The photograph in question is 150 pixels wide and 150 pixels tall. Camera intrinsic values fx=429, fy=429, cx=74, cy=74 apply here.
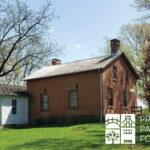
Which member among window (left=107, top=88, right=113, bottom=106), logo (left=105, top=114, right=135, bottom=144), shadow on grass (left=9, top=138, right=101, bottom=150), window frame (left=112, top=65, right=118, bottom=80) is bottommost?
shadow on grass (left=9, top=138, right=101, bottom=150)

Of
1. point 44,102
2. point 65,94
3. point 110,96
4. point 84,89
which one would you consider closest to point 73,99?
point 65,94

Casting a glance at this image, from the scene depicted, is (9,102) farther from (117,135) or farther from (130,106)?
(117,135)

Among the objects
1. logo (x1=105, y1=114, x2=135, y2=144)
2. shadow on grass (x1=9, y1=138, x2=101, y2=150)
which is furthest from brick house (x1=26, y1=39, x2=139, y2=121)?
logo (x1=105, y1=114, x2=135, y2=144)

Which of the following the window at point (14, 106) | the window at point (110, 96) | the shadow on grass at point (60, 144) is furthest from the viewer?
the window at point (14, 106)

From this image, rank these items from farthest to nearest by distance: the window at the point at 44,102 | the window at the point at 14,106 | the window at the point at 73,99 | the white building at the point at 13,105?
1. the window at the point at 44,102
2. the window at the point at 14,106
3. the white building at the point at 13,105
4. the window at the point at 73,99

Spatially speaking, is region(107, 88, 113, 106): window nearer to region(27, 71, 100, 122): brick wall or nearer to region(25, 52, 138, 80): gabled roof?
region(27, 71, 100, 122): brick wall

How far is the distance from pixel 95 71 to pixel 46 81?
6445 millimetres

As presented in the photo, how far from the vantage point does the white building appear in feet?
135

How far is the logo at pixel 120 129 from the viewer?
17141 mm

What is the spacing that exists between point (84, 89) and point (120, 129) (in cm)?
2280

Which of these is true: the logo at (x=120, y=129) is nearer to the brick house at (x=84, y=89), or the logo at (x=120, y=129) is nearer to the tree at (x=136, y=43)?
the brick house at (x=84, y=89)

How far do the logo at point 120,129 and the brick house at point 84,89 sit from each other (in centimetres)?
2004

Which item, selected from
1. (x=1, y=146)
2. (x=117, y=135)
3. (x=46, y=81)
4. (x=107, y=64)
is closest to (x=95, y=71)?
(x=107, y=64)

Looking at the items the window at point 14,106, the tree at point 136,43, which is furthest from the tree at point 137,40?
the window at point 14,106
